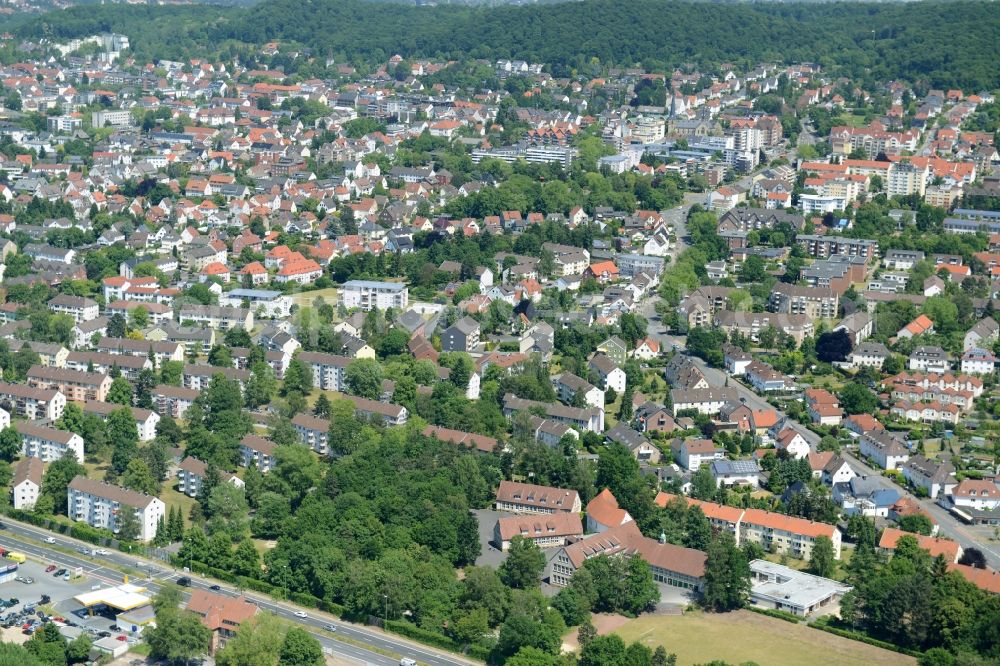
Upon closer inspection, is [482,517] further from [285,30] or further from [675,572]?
[285,30]

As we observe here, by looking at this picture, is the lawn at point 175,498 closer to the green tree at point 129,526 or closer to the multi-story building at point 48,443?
the green tree at point 129,526

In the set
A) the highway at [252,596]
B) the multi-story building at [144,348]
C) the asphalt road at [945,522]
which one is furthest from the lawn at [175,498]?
the asphalt road at [945,522]

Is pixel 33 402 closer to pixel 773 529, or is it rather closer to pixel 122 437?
pixel 122 437

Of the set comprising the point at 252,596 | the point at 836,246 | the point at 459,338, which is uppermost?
the point at 836,246

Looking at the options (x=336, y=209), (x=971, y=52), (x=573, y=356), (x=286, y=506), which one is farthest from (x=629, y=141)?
(x=286, y=506)

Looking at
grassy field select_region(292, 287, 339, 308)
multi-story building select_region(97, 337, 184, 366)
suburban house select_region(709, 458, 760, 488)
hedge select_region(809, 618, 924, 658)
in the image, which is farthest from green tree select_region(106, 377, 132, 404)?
hedge select_region(809, 618, 924, 658)

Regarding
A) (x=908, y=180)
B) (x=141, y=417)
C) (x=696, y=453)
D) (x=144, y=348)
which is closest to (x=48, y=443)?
(x=141, y=417)

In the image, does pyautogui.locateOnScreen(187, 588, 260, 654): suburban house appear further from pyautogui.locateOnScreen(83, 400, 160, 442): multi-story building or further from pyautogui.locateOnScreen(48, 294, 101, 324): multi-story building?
pyautogui.locateOnScreen(48, 294, 101, 324): multi-story building
